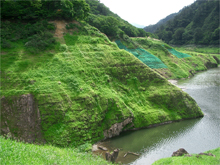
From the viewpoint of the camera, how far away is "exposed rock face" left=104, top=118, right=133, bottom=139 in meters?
24.2

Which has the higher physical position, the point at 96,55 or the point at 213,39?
the point at 213,39

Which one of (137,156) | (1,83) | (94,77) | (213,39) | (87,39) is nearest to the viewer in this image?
(137,156)

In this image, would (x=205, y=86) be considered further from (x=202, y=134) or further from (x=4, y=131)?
(x=4, y=131)

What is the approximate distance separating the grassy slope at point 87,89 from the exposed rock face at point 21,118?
60cm

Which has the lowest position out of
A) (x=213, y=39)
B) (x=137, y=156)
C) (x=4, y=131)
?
(x=137, y=156)

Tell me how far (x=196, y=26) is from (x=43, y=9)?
409ft

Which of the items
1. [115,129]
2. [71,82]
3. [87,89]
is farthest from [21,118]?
[115,129]

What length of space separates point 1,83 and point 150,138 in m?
21.5

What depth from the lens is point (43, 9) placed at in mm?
35500

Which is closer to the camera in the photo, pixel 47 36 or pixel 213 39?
pixel 47 36

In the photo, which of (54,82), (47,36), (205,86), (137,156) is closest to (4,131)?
(54,82)

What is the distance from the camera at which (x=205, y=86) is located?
163 ft

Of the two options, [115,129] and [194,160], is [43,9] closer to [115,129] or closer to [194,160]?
[115,129]

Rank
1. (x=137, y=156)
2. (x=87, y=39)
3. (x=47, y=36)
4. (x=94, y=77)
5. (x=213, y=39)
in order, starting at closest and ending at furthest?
1. (x=137, y=156)
2. (x=94, y=77)
3. (x=47, y=36)
4. (x=87, y=39)
5. (x=213, y=39)
